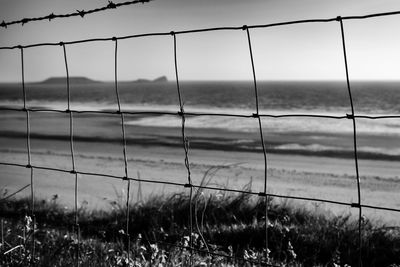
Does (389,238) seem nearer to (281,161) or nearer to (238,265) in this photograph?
(238,265)

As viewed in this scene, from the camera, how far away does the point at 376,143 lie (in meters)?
13.9

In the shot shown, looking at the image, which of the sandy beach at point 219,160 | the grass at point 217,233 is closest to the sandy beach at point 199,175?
the sandy beach at point 219,160

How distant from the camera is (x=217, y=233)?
174 inches

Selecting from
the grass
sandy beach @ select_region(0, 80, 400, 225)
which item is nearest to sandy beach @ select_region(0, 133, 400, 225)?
sandy beach @ select_region(0, 80, 400, 225)

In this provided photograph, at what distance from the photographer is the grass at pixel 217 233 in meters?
3.36

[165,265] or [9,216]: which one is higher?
[165,265]

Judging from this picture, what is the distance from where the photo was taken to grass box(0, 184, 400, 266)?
3.36 metres

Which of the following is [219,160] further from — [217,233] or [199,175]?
[217,233]

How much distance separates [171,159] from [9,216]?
538 cm

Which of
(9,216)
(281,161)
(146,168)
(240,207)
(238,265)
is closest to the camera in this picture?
(238,265)

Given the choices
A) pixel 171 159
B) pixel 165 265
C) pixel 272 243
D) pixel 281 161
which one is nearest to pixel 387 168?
pixel 281 161

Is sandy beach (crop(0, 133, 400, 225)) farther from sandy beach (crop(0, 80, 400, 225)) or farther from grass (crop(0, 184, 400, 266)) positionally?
grass (crop(0, 184, 400, 266))

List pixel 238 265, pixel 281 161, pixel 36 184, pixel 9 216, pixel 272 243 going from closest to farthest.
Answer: pixel 238 265 < pixel 272 243 < pixel 9 216 < pixel 36 184 < pixel 281 161

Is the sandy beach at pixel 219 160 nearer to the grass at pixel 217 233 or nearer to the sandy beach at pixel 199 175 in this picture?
the sandy beach at pixel 199 175
